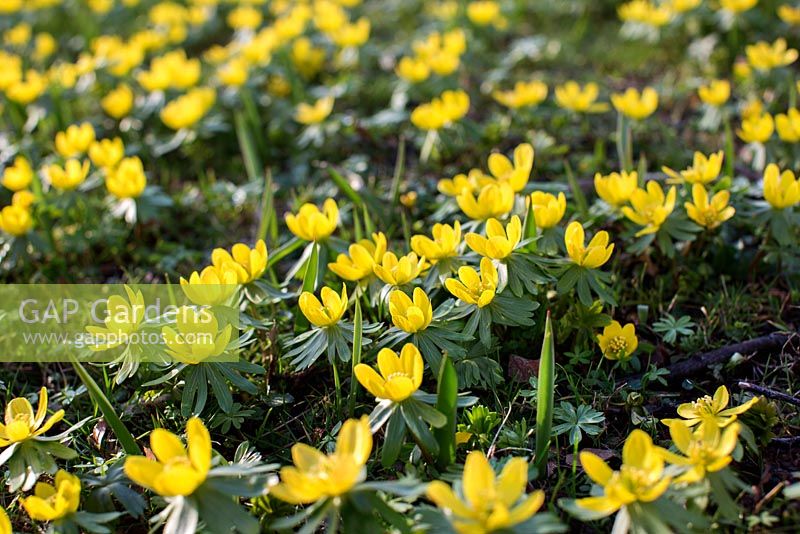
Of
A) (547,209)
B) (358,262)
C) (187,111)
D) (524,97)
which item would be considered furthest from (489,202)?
(187,111)

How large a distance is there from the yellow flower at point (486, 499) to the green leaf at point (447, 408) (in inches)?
9.2

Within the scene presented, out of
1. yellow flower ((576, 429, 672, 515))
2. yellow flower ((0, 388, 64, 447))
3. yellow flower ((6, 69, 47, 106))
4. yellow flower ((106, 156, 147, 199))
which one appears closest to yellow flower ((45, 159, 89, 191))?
yellow flower ((106, 156, 147, 199))

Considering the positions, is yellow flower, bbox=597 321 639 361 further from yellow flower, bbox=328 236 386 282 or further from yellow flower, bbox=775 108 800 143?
yellow flower, bbox=775 108 800 143

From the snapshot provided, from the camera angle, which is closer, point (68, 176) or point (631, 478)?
point (631, 478)

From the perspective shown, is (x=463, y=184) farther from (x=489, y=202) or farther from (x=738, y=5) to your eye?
(x=738, y=5)

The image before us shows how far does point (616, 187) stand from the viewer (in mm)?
2436

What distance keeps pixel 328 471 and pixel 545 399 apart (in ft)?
1.88

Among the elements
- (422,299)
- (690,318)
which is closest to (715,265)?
(690,318)

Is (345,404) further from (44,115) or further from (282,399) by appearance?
(44,115)

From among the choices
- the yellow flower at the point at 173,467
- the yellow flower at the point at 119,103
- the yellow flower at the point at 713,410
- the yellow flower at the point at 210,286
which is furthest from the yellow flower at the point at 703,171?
the yellow flower at the point at 119,103

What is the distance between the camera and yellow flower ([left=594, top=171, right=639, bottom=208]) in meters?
2.41

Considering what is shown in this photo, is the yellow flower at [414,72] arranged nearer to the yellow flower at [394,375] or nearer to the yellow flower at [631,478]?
the yellow flower at [394,375]

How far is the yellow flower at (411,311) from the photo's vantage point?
1921 mm

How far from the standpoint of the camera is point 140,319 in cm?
207
